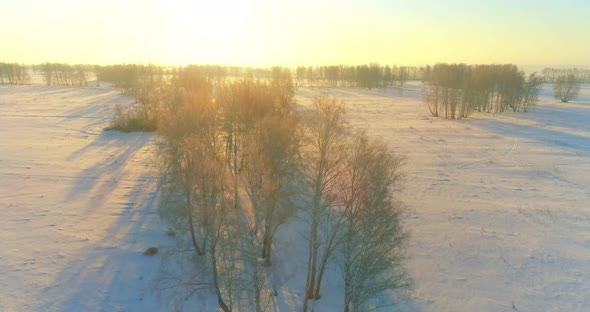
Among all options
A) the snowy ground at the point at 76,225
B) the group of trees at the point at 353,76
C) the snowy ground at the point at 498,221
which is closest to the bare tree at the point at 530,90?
the snowy ground at the point at 498,221

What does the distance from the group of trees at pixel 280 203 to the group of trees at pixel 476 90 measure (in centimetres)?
4785

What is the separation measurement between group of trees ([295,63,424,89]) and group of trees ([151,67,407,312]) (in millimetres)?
113285

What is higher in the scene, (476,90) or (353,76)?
(353,76)

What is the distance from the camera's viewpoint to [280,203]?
55.5 feet

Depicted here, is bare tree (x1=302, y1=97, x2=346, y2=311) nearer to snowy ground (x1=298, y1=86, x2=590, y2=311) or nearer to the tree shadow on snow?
snowy ground (x1=298, y1=86, x2=590, y2=311)

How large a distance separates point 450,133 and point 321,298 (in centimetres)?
3723

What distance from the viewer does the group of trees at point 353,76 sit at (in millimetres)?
127438

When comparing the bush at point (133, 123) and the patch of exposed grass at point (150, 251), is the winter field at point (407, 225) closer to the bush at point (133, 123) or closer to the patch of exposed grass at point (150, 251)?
the patch of exposed grass at point (150, 251)

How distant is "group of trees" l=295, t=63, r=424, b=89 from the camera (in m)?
127

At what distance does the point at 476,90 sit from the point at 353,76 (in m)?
78.0

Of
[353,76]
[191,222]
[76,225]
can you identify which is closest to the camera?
[191,222]

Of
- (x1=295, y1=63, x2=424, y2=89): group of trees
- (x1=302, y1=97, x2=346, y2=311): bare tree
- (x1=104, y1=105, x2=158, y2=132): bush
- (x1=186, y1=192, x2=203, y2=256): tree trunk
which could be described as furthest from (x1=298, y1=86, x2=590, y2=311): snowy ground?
(x1=295, y1=63, x2=424, y2=89): group of trees

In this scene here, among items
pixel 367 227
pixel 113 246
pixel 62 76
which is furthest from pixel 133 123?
pixel 62 76

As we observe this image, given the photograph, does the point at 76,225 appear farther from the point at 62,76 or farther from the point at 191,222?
the point at 62,76
